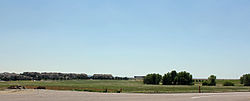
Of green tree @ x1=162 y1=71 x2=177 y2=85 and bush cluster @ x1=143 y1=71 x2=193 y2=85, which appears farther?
green tree @ x1=162 y1=71 x2=177 y2=85

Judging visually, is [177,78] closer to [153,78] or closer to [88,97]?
[153,78]

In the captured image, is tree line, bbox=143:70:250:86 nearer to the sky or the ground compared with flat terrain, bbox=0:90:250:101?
nearer to the sky

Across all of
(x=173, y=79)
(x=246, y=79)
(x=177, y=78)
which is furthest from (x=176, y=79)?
(x=246, y=79)

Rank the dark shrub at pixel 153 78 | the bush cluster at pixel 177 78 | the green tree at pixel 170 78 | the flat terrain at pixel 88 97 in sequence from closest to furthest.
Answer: the flat terrain at pixel 88 97, the bush cluster at pixel 177 78, the green tree at pixel 170 78, the dark shrub at pixel 153 78

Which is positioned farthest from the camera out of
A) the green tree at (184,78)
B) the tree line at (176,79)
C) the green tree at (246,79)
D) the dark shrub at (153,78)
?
the dark shrub at (153,78)

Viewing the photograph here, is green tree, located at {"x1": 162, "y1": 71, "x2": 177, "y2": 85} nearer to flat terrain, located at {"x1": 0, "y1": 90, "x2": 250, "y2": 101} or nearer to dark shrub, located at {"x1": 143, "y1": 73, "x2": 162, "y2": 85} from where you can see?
dark shrub, located at {"x1": 143, "y1": 73, "x2": 162, "y2": 85}

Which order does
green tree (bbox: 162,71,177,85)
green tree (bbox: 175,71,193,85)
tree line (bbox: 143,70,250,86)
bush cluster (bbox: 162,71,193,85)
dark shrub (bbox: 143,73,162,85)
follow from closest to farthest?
tree line (bbox: 143,70,250,86) → green tree (bbox: 175,71,193,85) → bush cluster (bbox: 162,71,193,85) → green tree (bbox: 162,71,177,85) → dark shrub (bbox: 143,73,162,85)

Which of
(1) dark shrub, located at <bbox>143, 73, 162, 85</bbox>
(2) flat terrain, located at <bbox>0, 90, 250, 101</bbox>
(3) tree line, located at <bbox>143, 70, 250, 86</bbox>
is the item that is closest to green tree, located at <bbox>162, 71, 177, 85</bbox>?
(3) tree line, located at <bbox>143, 70, 250, 86</bbox>

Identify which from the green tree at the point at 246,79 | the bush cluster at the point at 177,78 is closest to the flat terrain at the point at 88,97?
the green tree at the point at 246,79

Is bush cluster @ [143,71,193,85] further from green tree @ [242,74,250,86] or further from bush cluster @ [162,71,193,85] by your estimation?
green tree @ [242,74,250,86]

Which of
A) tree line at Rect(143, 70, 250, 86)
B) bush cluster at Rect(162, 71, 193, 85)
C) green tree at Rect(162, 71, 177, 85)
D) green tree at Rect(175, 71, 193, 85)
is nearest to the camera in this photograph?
tree line at Rect(143, 70, 250, 86)

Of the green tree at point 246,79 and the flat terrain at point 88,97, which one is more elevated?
the green tree at point 246,79

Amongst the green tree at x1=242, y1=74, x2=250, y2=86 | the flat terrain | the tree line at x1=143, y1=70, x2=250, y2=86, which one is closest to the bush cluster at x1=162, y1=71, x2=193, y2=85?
the tree line at x1=143, y1=70, x2=250, y2=86

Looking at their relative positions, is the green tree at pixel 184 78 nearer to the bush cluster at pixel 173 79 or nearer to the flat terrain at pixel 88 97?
the bush cluster at pixel 173 79
